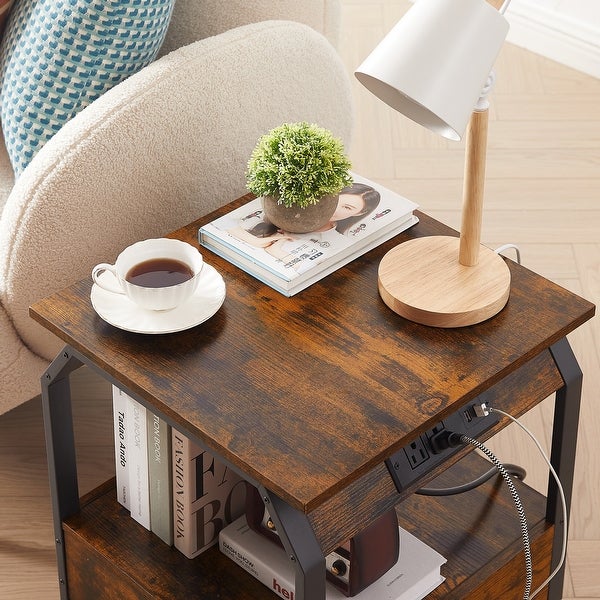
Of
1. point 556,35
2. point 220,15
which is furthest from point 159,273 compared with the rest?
point 556,35

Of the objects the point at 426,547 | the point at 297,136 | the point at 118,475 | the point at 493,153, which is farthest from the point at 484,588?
the point at 493,153

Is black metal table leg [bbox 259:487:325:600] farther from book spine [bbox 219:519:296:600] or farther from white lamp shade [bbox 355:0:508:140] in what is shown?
white lamp shade [bbox 355:0:508:140]

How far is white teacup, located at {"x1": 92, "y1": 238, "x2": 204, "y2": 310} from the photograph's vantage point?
1194 mm

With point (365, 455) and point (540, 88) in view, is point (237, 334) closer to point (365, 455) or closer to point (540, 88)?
point (365, 455)

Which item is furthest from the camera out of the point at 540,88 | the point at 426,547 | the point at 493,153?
the point at 540,88

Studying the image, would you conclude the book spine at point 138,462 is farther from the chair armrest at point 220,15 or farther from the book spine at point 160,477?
the chair armrest at point 220,15

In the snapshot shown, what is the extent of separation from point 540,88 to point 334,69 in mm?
1346

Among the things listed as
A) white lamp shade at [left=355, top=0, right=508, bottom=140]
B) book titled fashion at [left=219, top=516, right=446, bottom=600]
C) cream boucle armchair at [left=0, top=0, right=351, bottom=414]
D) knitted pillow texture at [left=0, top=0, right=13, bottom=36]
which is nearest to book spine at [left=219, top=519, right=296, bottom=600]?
book titled fashion at [left=219, top=516, right=446, bottom=600]

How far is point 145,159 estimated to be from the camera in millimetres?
1444

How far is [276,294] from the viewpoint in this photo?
1.29m

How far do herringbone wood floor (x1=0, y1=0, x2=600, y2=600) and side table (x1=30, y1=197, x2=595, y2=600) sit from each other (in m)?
0.25

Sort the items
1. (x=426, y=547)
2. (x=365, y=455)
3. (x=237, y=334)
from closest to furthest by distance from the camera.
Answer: (x=365, y=455) → (x=237, y=334) → (x=426, y=547)

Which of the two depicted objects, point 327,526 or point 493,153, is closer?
point 327,526

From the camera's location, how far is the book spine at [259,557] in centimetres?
126
